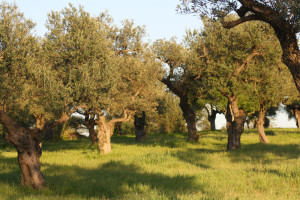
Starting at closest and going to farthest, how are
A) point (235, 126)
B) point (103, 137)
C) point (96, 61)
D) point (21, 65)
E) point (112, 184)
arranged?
point (112, 184), point (21, 65), point (96, 61), point (103, 137), point (235, 126)

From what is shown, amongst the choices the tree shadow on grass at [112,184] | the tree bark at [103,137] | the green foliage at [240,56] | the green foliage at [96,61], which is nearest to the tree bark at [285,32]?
the tree shadow on grass at [112,184]

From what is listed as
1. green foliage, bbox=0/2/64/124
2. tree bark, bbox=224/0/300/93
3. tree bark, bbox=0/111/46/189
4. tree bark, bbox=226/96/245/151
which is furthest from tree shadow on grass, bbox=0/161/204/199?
tree bark, bbox=226/96/245/151

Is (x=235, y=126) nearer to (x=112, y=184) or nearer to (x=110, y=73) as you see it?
(x=110, y=73)

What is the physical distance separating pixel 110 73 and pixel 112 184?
7543 mm

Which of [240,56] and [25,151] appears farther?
[240,56]

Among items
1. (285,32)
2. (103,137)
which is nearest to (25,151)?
(285,32)

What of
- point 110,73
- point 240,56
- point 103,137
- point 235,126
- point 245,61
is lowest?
point 103,137

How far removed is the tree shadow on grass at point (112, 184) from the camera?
490 inches

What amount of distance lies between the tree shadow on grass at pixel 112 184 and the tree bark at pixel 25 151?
0.65 m

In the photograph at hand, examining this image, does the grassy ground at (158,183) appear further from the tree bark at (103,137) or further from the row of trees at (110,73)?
the tree bark at (103,137)

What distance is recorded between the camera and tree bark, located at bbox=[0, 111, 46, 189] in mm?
A: 14031

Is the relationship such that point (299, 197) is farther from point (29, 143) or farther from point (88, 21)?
point (88, 21)

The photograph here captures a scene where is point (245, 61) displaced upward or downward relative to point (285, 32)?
upward

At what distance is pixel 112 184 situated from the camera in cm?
1417
